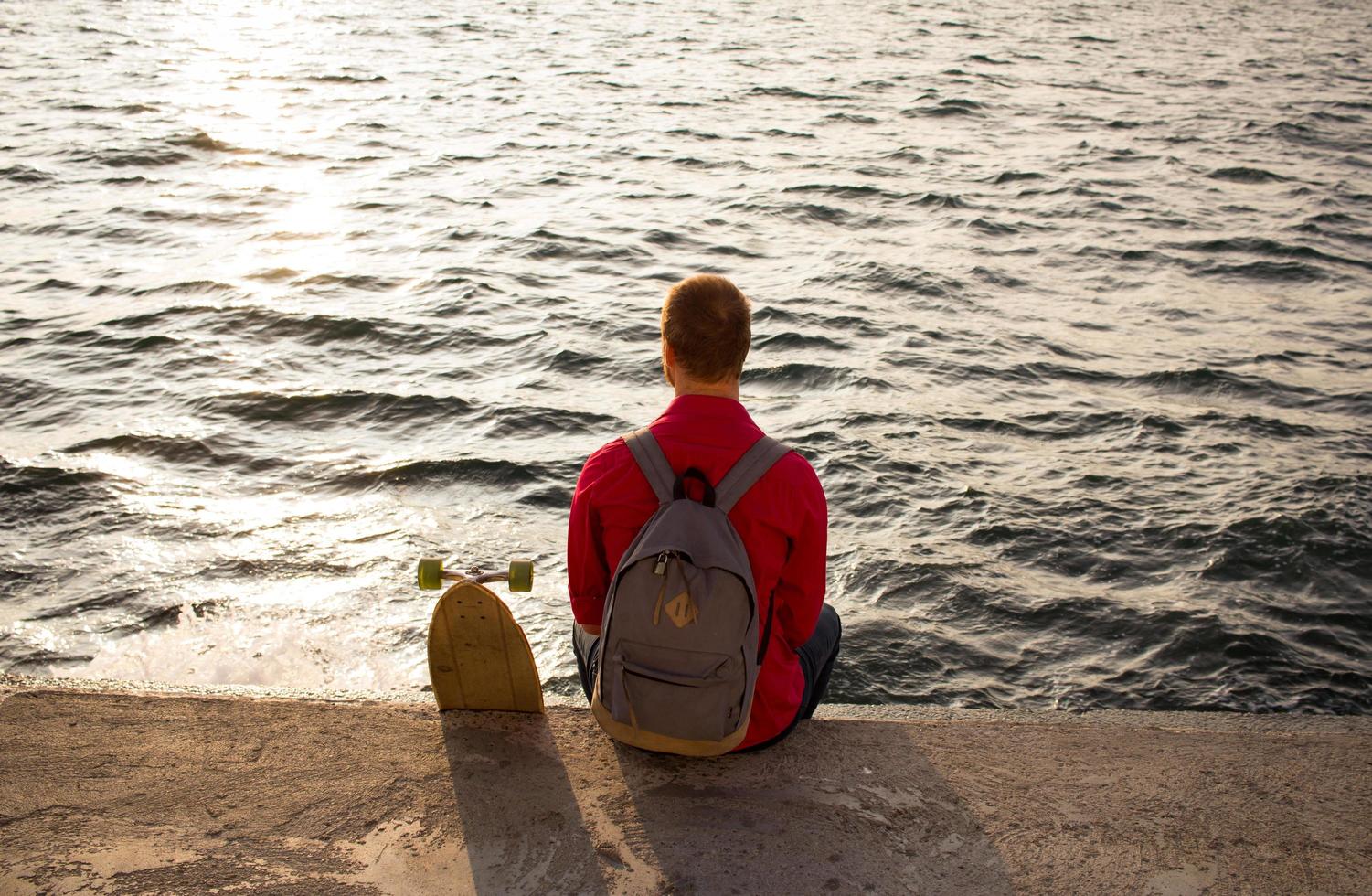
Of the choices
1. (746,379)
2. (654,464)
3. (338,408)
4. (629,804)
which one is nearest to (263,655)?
(629,804)

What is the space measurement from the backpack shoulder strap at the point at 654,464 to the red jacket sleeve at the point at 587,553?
0.26ft

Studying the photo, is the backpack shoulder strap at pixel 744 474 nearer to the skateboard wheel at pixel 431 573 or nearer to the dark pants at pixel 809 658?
the dark pants at pixel 809 658

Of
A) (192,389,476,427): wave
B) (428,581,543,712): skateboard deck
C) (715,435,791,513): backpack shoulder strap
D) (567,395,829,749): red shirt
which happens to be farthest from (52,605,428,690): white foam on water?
(192,389,476,427): wave

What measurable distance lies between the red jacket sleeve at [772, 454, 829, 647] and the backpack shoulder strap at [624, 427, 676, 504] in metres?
0.31

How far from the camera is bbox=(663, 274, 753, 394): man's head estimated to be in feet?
9.80

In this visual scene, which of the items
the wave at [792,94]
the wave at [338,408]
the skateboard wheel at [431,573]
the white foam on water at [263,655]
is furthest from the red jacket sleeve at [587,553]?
A: the wave at [792,94]

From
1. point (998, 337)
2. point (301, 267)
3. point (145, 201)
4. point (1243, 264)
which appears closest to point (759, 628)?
point (998, 337)

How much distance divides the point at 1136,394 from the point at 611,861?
6.23 meters

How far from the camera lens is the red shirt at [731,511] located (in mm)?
2984

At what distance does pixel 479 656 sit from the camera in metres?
3.49

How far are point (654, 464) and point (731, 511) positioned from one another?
219 mm

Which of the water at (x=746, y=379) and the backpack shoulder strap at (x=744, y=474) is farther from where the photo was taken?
the water at (x=746, y=379)

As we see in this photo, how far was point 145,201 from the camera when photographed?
13.1 meters

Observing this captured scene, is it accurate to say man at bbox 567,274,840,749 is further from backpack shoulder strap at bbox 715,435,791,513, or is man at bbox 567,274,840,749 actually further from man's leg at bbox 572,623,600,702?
man's leg at bbox 572,623,600,702
